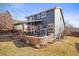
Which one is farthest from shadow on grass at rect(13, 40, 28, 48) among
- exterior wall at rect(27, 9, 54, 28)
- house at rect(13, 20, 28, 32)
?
exterior wall at rect(27, 9, 54, 28)

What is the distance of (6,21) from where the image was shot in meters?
3.10

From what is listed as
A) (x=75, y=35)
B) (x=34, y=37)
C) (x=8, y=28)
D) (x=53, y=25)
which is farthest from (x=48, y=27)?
(x=8, y=28)

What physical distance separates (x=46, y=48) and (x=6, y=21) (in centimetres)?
81

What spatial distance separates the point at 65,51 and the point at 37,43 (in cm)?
49

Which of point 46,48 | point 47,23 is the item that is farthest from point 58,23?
point 46,48

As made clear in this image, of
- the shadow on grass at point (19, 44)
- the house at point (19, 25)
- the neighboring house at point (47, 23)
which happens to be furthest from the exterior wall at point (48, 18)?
the shadow on grass at point (19, 44)

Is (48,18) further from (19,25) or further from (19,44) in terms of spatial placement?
(19,44)

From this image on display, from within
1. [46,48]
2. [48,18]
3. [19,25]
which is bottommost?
[46,48]

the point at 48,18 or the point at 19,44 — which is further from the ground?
the point at 48,18

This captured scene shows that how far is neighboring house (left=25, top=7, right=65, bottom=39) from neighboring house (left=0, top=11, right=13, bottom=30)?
31 cm

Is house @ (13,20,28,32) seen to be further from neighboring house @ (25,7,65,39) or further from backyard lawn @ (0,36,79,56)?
backyard lawn @ (0,36,79,56)

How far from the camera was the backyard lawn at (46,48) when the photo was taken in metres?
3.12

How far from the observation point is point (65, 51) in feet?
10.3

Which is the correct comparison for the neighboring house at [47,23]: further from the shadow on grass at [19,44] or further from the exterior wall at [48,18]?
the shadow on grass at [19,44]
